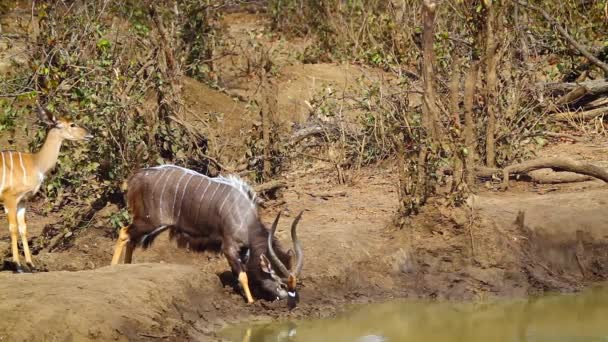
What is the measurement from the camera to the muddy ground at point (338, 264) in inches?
231

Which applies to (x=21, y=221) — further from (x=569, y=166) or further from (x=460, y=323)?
(x=569, y=166)

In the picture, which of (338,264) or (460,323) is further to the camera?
(338,264)

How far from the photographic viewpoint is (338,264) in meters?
7.36

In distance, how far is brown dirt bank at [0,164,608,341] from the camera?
626cm

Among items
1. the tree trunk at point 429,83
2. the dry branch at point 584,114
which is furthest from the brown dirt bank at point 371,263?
the dry branch at point 584,114

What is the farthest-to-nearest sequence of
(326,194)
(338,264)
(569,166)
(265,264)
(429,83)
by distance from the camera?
(326,194)
(569,166)
(429,83)
(338,264)
(265,264)

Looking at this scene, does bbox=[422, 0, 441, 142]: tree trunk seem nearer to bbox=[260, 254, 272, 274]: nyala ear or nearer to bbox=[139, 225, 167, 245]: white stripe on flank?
bbox=[260, 254, 272, 274]: nyala ear

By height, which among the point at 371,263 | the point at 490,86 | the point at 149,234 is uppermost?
the point at 490,86

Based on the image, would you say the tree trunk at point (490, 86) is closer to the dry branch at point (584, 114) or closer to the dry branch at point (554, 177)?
the dry branch at point (554, 177)

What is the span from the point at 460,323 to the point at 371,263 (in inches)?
35.7

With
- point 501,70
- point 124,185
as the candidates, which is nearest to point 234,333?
point 124,185

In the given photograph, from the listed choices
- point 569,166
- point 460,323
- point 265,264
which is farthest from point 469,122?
point 265,264

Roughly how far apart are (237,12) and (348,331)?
11.9 m

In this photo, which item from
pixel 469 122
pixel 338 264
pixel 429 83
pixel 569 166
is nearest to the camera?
pixel 338 264
